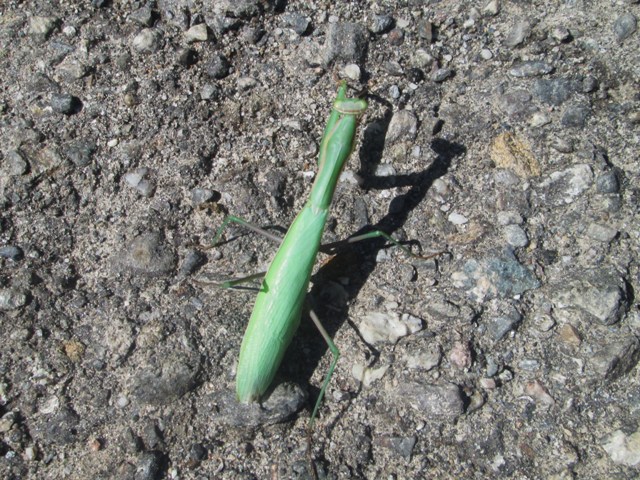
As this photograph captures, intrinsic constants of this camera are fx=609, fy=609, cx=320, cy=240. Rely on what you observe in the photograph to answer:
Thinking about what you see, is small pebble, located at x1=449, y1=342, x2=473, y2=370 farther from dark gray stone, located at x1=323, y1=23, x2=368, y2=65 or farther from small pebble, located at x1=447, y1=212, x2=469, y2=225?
dark gray stone, located at x1=323, y1=23, x2=368, y2=65

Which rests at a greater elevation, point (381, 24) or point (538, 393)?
point (381, 24)

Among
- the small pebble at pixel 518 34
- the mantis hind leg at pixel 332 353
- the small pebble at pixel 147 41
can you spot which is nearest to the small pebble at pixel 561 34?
the small pebble at pixel 518 34

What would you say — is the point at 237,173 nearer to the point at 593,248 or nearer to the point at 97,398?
the point at 97,398

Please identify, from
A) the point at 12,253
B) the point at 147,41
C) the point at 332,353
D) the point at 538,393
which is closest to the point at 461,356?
the point at 538,393

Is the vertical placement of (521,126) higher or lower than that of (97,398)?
higher

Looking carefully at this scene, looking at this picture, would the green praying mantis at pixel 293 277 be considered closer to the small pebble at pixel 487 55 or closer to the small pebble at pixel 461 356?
the small pebble at pixel 461 356

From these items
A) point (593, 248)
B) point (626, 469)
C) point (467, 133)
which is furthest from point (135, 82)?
point (626, 469)

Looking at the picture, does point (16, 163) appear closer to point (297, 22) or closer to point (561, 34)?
point (297, 22)
